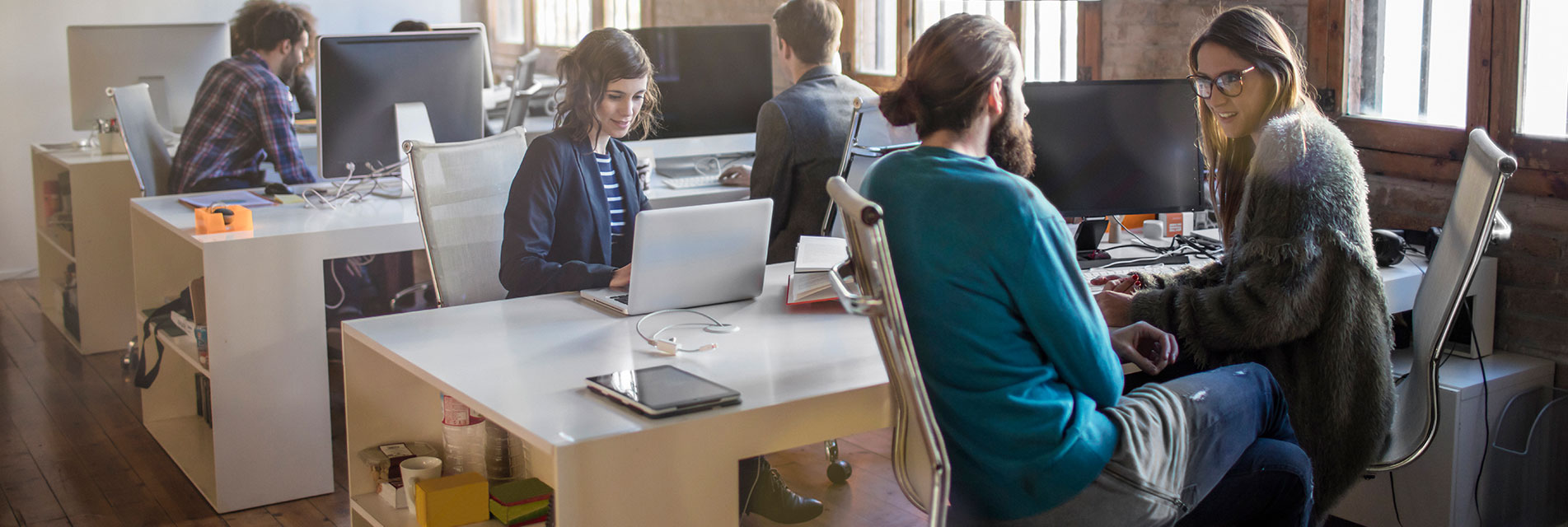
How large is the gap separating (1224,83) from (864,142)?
1.00 meters

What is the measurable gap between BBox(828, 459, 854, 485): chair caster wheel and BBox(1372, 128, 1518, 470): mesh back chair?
1.27 meters

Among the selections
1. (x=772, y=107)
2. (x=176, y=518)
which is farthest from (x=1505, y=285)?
(x=176, y=518)

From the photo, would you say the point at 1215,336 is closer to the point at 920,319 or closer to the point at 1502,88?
the point at 920,319

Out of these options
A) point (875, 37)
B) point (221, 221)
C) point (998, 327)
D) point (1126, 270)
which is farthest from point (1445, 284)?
point (875, 37)

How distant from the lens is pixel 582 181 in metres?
2.60

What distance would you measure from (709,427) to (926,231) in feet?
1.21

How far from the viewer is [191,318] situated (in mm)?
3197

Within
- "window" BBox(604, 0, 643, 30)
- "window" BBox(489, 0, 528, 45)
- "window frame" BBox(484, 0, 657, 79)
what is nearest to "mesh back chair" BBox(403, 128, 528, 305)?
"window" BBox(604, 0, 643, 30)

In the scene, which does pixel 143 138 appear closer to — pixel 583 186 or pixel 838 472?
pixel 583 186

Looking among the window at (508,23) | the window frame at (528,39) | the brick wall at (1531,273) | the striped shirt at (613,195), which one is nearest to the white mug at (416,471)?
the striped shirt at (613,195)

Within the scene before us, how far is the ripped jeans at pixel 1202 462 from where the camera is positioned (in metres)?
1.67

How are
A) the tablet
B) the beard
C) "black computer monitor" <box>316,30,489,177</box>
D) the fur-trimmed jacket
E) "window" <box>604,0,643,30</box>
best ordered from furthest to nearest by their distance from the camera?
1. "window" <box>604,0,643,30</box>
2. "black computer monitor" <box>316,30,489,177</box>
3. the fur-trimmed jacket
4. the beard
5. the tablet

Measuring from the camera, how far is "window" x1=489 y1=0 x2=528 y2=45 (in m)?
8.79

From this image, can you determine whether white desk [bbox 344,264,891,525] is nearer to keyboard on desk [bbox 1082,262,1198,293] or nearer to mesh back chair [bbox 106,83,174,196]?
keyboard on desk [bbox 1082,262,1198,293]
